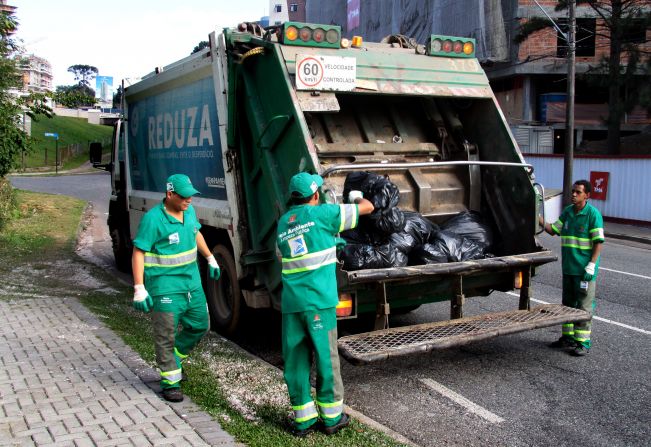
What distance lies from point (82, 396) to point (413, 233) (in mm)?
2824

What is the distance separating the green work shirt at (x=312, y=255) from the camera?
4.14 m

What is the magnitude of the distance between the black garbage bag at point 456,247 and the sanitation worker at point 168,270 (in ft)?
6.87

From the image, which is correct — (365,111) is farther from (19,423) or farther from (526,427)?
(19,423)

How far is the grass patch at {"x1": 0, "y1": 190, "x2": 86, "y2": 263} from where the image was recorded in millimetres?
11430

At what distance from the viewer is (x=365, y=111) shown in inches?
266

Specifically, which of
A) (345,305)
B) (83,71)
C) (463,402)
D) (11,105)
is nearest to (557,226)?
(463,402)

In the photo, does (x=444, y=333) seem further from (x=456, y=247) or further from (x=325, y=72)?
(x=325, y=72)

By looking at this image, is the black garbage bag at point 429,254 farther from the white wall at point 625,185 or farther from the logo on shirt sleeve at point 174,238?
the white wall at point 625,185

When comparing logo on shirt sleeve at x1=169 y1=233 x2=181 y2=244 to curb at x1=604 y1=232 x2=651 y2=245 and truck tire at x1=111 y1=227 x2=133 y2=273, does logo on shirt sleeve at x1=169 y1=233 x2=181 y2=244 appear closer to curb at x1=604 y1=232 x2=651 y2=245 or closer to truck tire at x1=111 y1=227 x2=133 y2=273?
truck tire at x1=111 y1=227 x2=133 y2=273

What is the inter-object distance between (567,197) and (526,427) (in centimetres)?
1624

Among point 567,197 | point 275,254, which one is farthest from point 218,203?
point 567,197

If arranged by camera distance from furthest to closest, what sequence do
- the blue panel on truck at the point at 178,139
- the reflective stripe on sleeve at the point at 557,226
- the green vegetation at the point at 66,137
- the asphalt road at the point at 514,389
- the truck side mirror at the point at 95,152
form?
the green vegetation at the point at 66,137 < the truck side mirror at the point at 95,152 < the blue panel on truck at the point at 178,139 < the reflective stripe on sleeve at the point at 557,226 < the asphalt road at the point at 514,389

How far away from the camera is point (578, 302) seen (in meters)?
6.14

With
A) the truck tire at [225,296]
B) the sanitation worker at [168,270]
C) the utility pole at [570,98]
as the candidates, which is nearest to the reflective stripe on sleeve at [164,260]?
the sanitation worker at [168,270]
